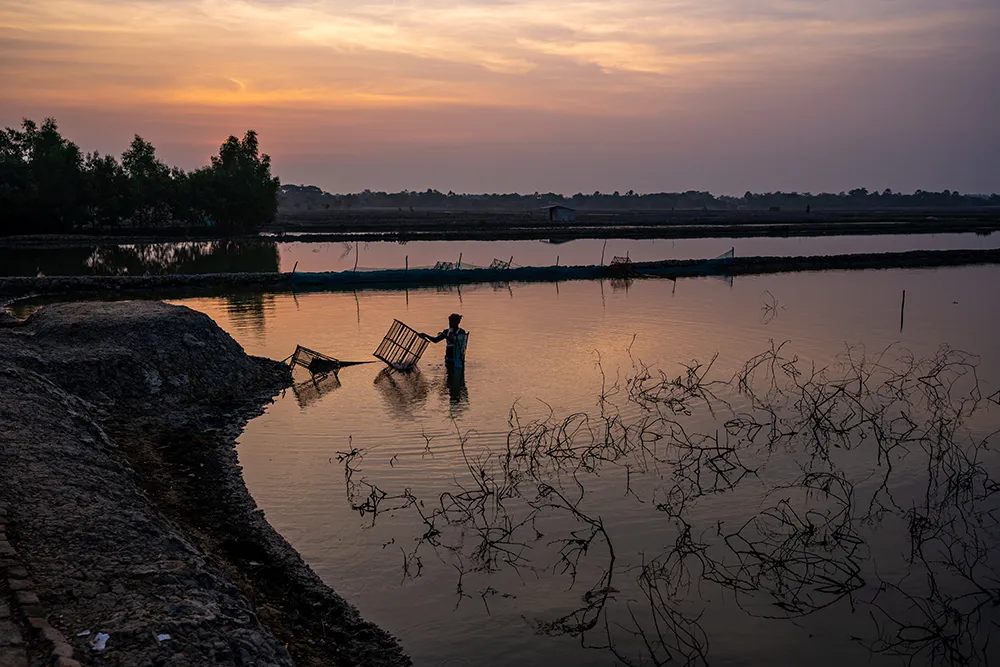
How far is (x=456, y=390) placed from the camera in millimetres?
15680

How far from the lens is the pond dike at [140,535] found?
572 centimetres

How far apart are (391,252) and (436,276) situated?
1910 centimetres

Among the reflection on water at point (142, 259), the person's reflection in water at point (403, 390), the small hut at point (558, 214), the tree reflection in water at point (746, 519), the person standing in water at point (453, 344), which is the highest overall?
the small hut at point (558, 214)

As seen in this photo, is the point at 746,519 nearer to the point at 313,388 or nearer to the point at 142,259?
the point at 313,388

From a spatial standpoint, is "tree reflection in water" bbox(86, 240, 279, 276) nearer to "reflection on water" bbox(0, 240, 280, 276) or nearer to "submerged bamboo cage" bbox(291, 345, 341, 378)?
"reflection on water" bbox(0, 240, 280, 276)

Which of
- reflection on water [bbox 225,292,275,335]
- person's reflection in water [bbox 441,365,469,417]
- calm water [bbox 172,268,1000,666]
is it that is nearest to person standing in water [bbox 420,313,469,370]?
person's reflection in water [bbox 441,365,469,417]

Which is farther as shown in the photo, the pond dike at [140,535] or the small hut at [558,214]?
the small hut at [558,214]

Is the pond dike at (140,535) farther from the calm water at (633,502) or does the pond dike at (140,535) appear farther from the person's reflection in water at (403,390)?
the person's reflection in water at (403,390)

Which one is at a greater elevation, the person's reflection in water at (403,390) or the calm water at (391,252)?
the calm water at (391,252)

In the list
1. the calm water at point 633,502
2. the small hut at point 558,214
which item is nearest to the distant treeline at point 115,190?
the small hut at point 558,214

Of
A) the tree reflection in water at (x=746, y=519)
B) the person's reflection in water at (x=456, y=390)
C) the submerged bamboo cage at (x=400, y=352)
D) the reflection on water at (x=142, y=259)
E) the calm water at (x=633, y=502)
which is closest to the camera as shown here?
the calm water at (x=633, y=502)

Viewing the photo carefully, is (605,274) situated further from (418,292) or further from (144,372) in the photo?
(144,372)

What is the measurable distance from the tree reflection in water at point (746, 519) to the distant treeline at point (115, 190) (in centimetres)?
5779

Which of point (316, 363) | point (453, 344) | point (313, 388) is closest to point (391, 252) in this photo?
point (316, 363)
